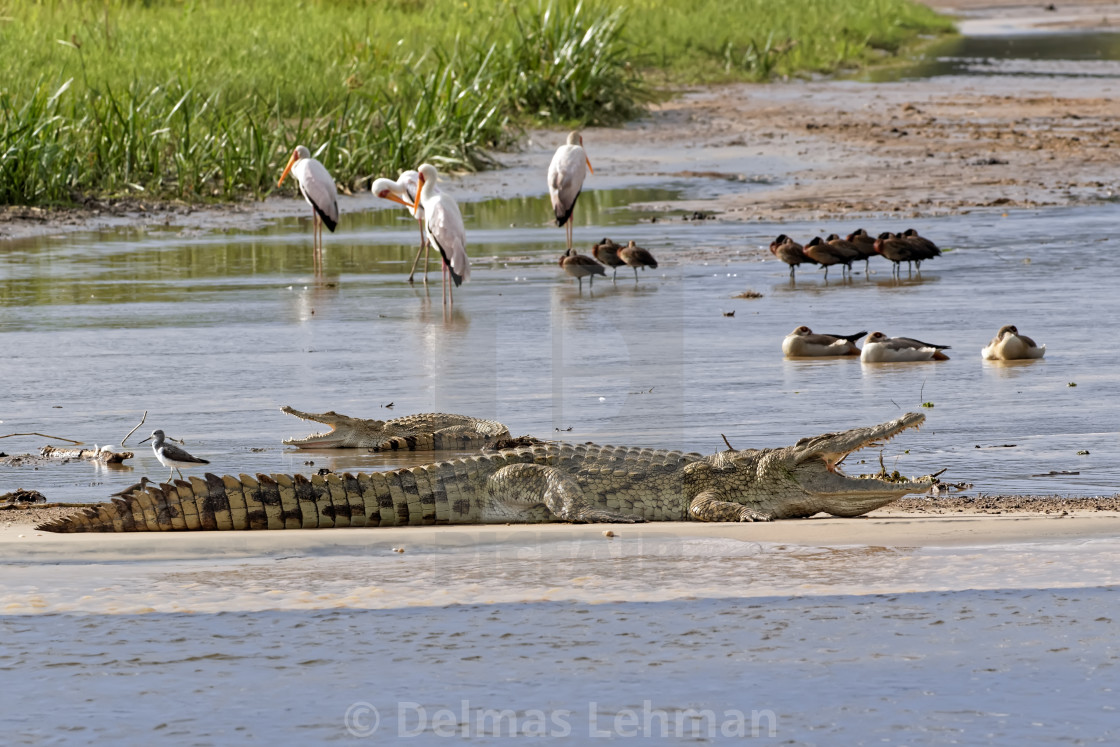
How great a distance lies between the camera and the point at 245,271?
47.6 ft

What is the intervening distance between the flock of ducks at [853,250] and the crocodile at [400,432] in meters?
6.33

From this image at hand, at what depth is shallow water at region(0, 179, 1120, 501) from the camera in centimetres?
764

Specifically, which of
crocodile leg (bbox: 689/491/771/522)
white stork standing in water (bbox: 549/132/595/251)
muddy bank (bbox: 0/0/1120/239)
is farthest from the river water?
muddy bank (bbox: 0/0/1120/239)

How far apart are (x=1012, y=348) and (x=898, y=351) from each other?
2.04 feet

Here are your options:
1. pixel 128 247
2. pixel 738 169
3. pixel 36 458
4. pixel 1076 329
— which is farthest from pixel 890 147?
pixel 36 458

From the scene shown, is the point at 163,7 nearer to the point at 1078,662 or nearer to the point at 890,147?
the point at 890,147

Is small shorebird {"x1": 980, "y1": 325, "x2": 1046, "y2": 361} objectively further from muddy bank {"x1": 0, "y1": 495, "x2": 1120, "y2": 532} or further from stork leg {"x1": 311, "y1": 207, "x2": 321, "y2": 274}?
stork leg {"x1": 311, "y1": 207, "x2": 321, "y2": 274}

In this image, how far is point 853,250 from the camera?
1368cm

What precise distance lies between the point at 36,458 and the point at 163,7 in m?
24.9

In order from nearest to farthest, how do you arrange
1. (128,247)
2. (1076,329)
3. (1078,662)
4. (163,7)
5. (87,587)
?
(1078,662) < (87,587) < (1076,329) < (128,247) < (163,7)

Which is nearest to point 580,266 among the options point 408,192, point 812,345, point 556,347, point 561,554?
point 556,347

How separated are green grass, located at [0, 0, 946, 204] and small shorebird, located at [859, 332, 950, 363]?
10577mm

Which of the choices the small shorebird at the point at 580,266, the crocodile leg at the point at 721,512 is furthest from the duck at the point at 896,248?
the crocodile leg at the point at 721,512

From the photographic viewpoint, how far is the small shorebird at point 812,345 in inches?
390
